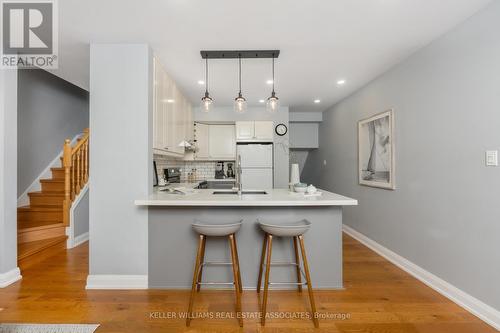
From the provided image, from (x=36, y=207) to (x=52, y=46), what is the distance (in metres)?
2.59

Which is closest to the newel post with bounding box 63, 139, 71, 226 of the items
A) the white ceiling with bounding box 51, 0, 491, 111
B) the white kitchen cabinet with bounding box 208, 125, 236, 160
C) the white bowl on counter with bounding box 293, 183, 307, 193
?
the white ceiling with bounding box 51, 0, 491, 111

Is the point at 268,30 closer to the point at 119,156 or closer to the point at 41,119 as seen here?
the point at 119,156

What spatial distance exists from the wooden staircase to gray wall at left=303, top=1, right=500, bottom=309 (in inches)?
178

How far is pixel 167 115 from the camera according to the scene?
10.6ft

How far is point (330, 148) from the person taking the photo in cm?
527

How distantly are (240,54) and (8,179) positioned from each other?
273 cm

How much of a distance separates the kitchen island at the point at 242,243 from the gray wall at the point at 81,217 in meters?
2.09

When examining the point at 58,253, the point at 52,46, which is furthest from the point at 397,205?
the point at 58,253

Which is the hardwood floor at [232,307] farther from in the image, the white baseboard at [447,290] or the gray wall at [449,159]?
the gray wall at [449,159]

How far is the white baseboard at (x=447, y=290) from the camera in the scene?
190 cm

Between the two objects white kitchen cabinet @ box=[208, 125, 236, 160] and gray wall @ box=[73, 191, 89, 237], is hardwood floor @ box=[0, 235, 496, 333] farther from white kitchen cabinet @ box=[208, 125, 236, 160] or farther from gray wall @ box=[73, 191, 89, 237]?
white kitchen cabinet @ box=[208, 125, 236, 160]

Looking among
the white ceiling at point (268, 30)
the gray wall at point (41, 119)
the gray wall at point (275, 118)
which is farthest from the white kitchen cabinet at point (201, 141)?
the gray wall at point (41, 119)

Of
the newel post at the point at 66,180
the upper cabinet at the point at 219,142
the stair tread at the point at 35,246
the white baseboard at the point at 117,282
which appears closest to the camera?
the white baseboard at the point at 117,282

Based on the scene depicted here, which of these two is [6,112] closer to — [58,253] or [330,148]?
[58,253]
